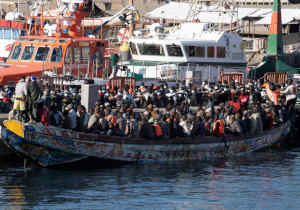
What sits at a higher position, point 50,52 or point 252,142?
point 50,52

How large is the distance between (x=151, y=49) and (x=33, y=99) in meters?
15.4

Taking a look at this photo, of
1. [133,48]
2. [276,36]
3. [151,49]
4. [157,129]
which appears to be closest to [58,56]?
[151,49]

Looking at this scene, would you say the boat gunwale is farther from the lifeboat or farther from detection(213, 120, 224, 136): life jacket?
the lifeboat

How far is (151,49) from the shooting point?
125ft

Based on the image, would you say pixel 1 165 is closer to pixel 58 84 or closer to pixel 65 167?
pixel 65 167

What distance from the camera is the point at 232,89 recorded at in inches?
1287

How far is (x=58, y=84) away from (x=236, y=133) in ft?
22.7

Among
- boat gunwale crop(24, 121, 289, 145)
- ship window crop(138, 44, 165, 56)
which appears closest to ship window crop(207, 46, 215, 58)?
ship window crop(138, 44, 165, 56)

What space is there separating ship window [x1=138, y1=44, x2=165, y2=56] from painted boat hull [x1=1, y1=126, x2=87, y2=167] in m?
14.0

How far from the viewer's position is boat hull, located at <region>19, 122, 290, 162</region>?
23438 mm

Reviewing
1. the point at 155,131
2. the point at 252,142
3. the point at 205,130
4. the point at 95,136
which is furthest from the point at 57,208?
the point at 252,142

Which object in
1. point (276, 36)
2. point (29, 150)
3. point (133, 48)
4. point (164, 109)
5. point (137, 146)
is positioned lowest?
point (137, 146)

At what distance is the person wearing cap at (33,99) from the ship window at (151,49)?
1493 cm

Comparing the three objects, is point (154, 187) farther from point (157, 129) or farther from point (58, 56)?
point (58, 56)
